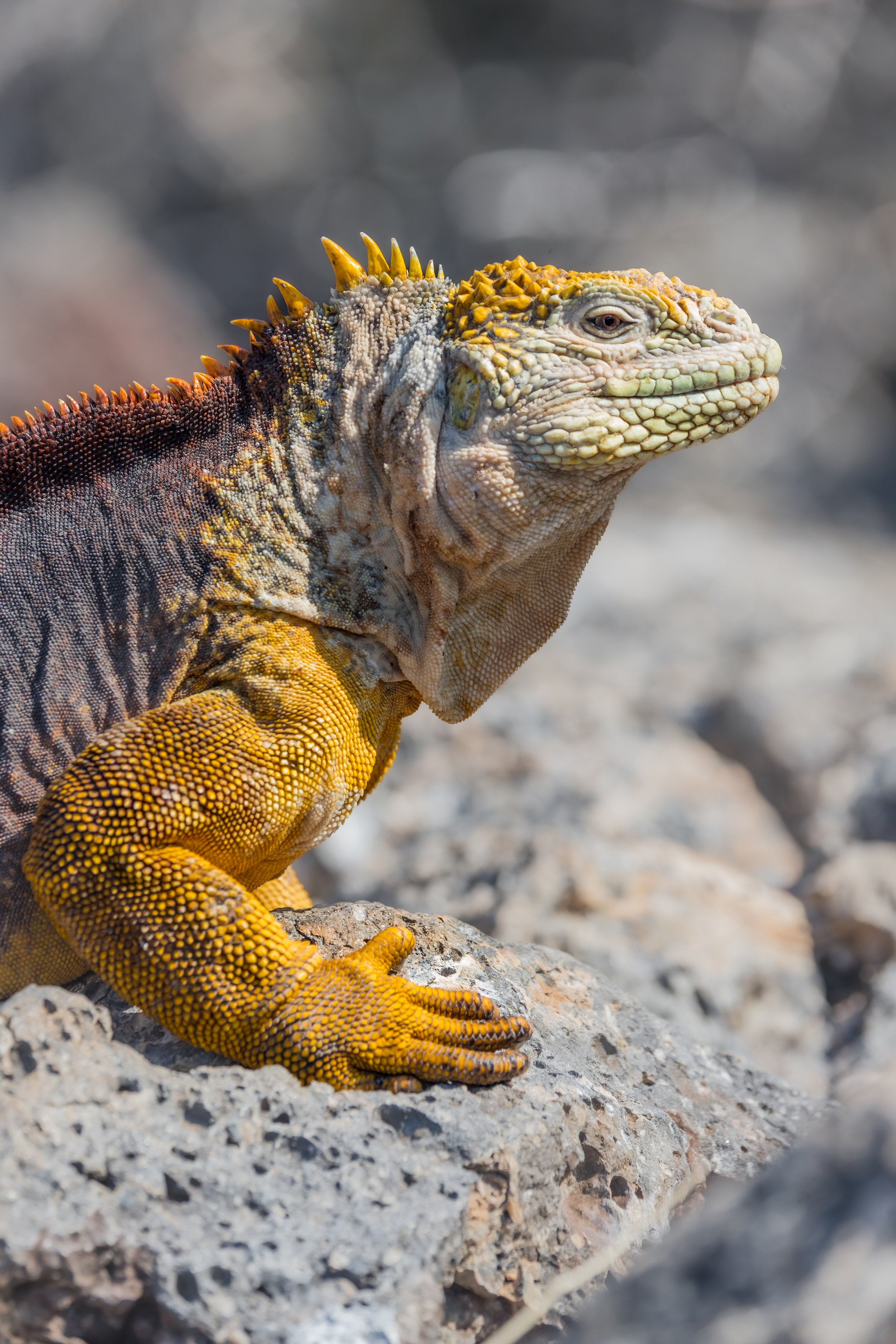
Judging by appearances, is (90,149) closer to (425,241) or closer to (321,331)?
(425,241)

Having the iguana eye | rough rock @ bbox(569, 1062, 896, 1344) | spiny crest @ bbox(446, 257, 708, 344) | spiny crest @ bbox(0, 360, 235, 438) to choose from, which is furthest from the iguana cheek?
rough rock @ bbox(569, 1062, 896, 1344)

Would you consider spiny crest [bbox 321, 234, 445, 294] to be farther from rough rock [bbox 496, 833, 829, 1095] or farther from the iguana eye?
rough rock [bbox 496, 833, 829, 1095]

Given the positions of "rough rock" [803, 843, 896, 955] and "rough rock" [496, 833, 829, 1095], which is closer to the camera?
"rough rock" [496, 833, 829, 1095]

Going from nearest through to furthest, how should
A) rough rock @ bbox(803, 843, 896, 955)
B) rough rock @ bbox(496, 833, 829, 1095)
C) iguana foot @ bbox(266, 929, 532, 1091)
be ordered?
1. iguana foot @ bbox(266, 929, 532, 1091)
2. rough rock @ bbox(496, 833, 829, 1095)
3. rough rock @ bbox(803, 843, 896, 955)

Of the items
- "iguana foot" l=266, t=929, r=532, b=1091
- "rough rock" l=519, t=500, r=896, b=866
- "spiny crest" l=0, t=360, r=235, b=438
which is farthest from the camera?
"rough rock" l=519, t=500, r=896, b=866

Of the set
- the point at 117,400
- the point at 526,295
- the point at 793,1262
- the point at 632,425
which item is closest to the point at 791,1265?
the point at 793,1262

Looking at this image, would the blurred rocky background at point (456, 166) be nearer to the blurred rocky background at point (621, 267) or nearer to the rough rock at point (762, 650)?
the blurred rocky background at point (621, 267)

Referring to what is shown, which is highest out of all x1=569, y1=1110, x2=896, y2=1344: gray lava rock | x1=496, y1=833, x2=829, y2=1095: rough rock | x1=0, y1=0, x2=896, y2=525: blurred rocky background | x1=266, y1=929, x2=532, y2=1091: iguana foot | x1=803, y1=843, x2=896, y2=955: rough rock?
x1=0, y1=0, x2=896, y2=525: blurred rocky background
